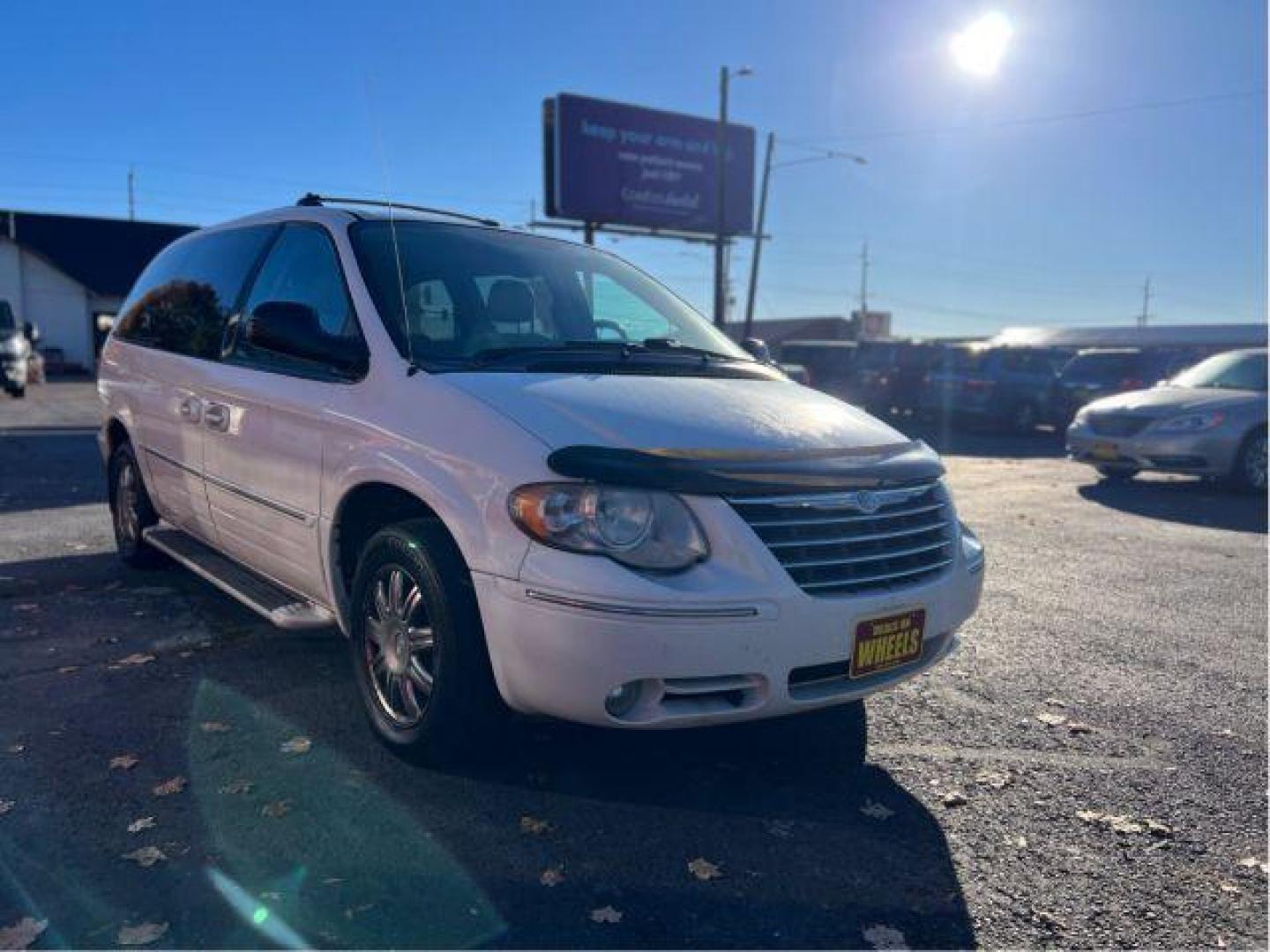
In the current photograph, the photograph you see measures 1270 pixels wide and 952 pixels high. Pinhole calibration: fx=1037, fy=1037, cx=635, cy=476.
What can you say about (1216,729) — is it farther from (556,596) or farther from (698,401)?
(556,596)

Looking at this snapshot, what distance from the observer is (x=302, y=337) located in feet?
12.6

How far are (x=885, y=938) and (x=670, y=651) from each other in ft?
2.94

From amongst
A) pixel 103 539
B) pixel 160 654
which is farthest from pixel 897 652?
pixel 103 539

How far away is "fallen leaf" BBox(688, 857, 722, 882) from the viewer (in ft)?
9.38

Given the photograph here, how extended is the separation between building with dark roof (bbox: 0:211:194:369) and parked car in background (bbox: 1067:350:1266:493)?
3684 centimetres

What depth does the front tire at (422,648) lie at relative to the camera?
313 centimetres

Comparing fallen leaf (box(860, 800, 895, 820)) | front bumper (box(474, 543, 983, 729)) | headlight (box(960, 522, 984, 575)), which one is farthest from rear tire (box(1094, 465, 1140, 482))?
front bumper (box(474, 543, 983, 729))

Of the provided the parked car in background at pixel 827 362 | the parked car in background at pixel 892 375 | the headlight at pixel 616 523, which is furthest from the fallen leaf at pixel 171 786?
the parked car in background at pixel 827 362

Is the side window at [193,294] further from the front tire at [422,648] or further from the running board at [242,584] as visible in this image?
the front tire at [422,648]

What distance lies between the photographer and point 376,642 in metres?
3.55

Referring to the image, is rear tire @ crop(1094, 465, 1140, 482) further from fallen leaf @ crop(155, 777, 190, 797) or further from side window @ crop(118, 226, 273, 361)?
fallen leaf @ crop(155, 777, 190, 797)

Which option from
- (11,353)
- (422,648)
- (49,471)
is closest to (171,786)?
(422,648)

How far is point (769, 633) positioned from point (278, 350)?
2.34 meters

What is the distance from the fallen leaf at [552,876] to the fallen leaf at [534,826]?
195 millimetres
